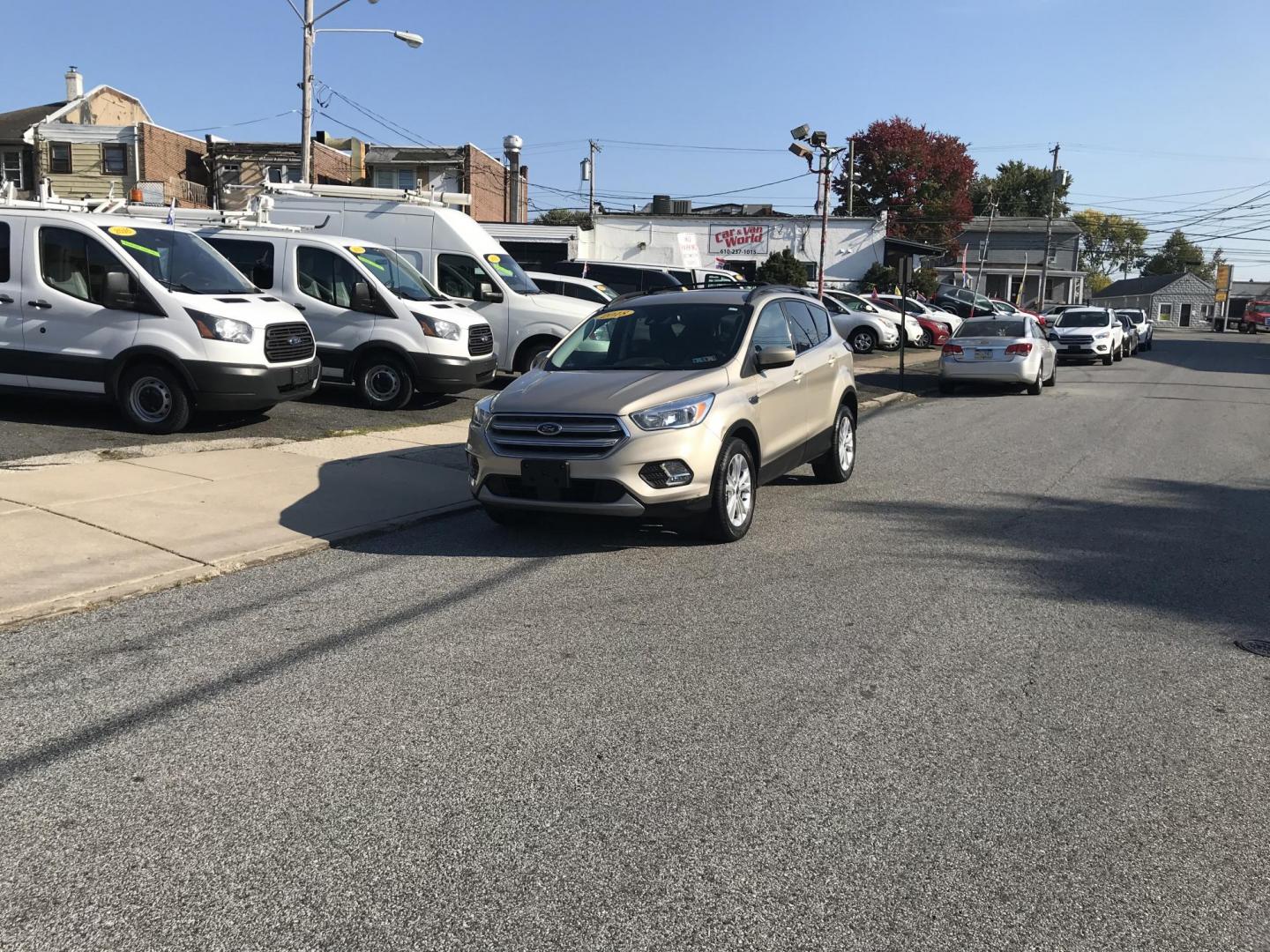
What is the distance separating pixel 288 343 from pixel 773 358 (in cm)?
583

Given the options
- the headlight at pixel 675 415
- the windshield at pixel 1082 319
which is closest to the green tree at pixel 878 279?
the windshield at pixel 1082 319

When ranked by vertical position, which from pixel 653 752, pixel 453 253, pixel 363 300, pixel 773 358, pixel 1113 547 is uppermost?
pixel 453 253

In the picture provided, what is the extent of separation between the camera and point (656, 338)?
8609mm

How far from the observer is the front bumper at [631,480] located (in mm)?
7156

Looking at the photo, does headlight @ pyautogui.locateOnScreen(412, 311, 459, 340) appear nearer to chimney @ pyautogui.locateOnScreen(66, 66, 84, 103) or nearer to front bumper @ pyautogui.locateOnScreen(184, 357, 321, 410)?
front bumper @ pyautogui.locateOnScreen(184, 357, 321, 410)

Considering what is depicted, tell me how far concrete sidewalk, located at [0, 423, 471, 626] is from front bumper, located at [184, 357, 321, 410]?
21.6 inches

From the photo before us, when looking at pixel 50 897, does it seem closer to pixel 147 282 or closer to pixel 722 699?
pixel 722 699

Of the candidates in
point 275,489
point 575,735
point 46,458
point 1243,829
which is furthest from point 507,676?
point 46,458

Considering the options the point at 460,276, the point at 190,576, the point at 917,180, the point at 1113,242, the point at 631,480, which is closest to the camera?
the point at 190,576

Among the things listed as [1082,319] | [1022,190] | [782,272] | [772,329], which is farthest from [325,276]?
[1022,190]

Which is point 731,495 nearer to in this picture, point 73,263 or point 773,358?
point 773,358

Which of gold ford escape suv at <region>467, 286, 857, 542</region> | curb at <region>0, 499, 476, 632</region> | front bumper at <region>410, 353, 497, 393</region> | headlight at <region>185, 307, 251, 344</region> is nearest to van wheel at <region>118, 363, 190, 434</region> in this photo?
headlight at <region>185, 307, 251, 344</region>

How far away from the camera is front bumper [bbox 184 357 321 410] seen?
1091cm

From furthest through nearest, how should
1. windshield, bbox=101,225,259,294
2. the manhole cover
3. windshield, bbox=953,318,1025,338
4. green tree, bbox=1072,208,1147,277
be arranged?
green tree, bbox=1072,208,1147,277, windshield, bbox=953,318,1025,338, windshield, bbox=101,225,259,294, the manhole cover
